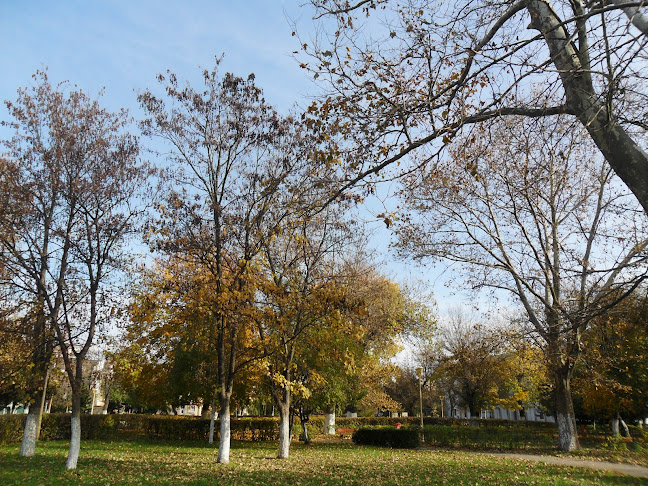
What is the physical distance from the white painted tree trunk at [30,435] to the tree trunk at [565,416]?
18601 millimetres

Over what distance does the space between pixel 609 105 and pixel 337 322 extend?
8603 millimetres

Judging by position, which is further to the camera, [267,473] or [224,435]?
[224,435]

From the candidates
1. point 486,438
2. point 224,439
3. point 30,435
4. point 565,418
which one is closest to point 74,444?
point 30,435

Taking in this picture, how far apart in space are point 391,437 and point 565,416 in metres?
8.76

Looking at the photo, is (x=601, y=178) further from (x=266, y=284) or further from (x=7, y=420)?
(x=7, y=420)

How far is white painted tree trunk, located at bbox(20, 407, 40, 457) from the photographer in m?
13.2

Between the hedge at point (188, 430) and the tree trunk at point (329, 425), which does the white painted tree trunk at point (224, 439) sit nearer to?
the hedge at point (188, 430)

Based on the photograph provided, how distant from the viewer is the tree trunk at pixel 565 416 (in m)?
17.6

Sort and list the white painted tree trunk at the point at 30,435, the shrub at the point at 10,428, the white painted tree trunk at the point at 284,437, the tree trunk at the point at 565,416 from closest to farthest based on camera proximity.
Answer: the white painted tree trunk at the point at 30,435, the white painted tree trunk at the point at 284,437, the tree trunk at the point at 565,416, the shrub at the point at 10,428

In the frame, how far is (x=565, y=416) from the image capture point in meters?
18.0

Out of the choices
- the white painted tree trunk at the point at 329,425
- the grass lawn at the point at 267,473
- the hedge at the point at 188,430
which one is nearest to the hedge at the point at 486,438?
the hedge at the point at 188,430

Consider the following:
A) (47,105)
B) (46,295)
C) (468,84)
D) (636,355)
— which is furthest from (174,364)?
(468,84)

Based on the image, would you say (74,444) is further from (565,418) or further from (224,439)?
(565,418)

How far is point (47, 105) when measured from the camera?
45.5ft
